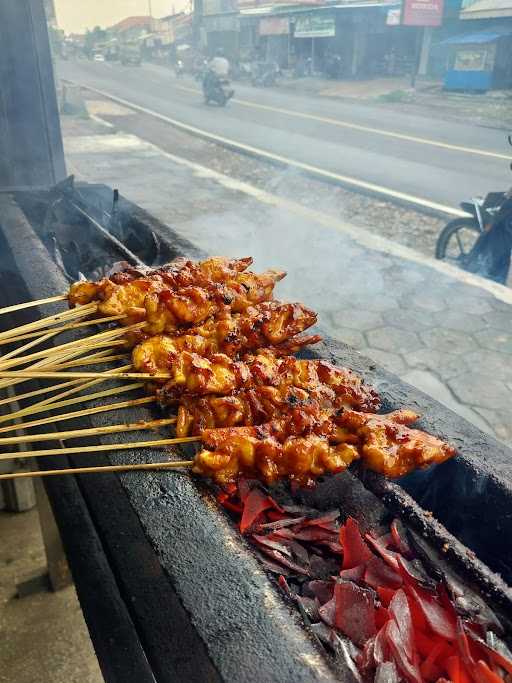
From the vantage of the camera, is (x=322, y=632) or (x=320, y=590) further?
(x=320, y=590)

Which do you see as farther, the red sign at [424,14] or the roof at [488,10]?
the red sign at [424,14]

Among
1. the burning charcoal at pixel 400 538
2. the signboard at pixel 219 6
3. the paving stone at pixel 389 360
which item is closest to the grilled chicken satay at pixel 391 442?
the burning charcoal at pixel 400 538

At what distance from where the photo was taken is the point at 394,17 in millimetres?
32312

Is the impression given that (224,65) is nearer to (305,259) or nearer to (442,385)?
(305,259)

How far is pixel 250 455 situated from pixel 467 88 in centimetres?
3226

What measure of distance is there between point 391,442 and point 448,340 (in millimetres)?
4007

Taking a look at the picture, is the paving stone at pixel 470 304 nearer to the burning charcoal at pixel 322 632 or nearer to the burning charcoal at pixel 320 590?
the burning charcoal at pixel 320 590

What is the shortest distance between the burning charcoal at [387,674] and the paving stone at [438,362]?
4072 millimetres

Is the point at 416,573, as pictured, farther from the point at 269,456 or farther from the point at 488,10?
the point at 488,10

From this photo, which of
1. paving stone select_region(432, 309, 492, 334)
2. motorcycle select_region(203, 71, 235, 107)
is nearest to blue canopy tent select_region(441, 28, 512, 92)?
motorcycle select_region(203, 71, 235, 107)

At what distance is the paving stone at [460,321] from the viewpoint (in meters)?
6.29

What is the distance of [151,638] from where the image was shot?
1.67m

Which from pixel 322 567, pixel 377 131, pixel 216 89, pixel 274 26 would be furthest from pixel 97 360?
pixel 274 26

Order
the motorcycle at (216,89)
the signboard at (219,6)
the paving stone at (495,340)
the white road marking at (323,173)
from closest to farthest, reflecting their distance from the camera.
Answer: the paving stone at (495,340) → the white road marking at (323,173) → the motorcycle at (216,89) → the signboard at (219,6)
